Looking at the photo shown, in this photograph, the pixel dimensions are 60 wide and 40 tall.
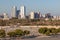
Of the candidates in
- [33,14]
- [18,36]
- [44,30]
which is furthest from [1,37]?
[33,14]

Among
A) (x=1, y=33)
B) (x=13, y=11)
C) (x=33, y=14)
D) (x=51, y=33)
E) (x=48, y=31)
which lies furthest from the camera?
(x=13, y=11)

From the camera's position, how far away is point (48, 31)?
2430cm

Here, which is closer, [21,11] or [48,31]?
[48,31]

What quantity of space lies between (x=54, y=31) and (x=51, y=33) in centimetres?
76

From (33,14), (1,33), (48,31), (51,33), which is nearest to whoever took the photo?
(1,33)

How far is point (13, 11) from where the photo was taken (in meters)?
117

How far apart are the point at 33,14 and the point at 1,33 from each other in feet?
293

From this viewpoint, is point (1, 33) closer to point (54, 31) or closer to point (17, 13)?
point (54, 31)

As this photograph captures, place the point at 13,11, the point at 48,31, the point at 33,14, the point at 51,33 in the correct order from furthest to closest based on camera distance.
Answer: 1. the point at 13,11
2. the point at 33,14
3. the point at 51,33
4. the point at 48,31

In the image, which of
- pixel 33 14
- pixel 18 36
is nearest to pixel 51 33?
pixel 18 36

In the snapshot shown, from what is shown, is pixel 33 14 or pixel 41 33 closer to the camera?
pixel 41 33

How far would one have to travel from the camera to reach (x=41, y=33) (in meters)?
25.4

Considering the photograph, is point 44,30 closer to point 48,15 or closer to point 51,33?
point 51,33

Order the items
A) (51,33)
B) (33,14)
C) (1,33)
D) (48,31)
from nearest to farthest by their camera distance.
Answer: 1. (1,33)
2. (48,31)
3. (51,33)
4. (33,14)
